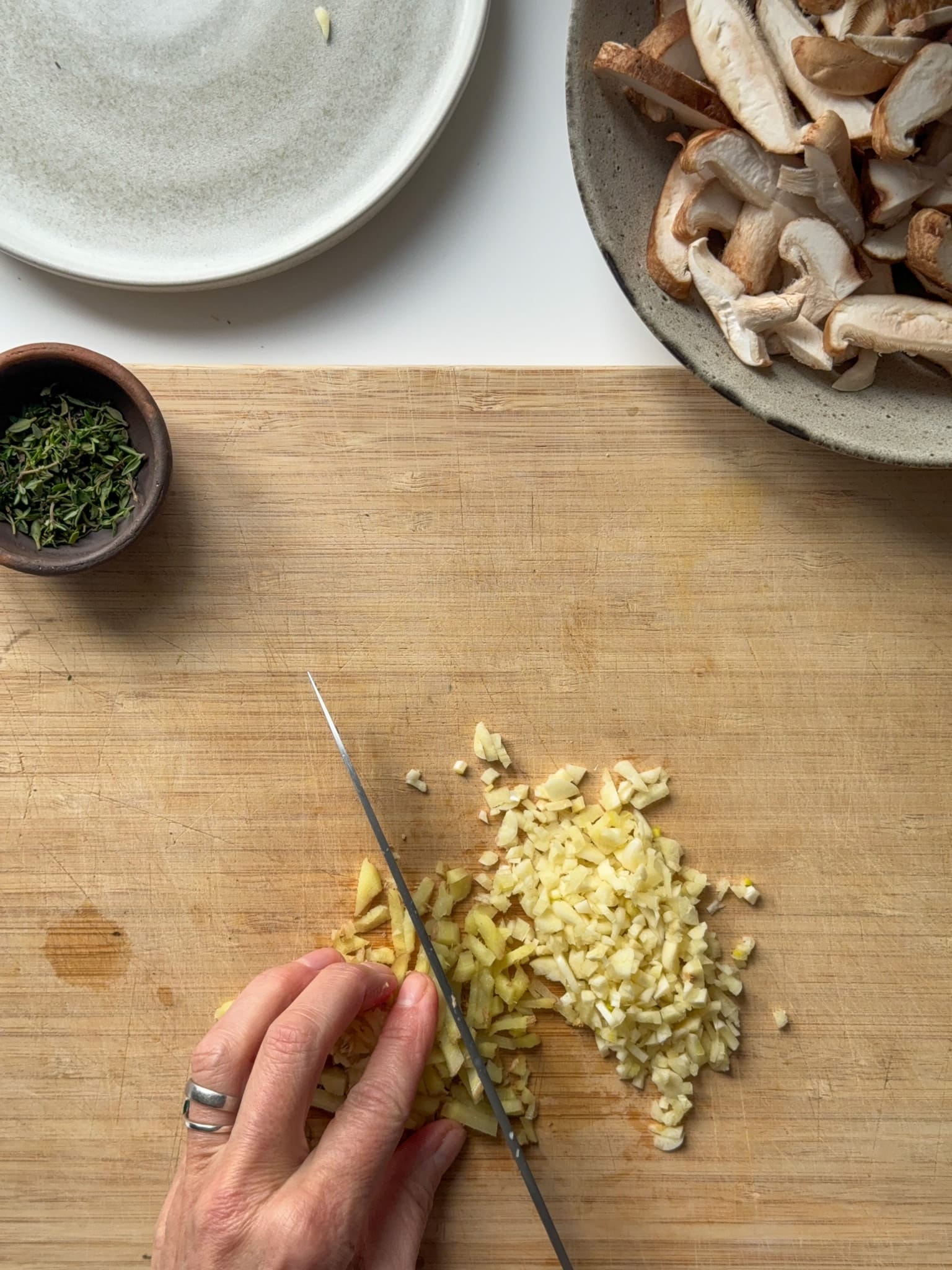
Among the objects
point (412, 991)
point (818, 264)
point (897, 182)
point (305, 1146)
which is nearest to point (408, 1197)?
point (305, 1146)

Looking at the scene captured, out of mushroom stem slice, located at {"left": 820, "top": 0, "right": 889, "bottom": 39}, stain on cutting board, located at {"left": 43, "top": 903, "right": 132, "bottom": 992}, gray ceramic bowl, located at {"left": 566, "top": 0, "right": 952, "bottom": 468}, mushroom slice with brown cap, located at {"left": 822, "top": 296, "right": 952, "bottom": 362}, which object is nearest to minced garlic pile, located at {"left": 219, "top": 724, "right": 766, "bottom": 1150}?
stain on cutting board, located at {"left": 43, "top": 903, "right": 132, "bottom": 992}

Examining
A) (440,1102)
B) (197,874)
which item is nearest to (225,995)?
(197,874)

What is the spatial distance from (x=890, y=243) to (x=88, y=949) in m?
1.47

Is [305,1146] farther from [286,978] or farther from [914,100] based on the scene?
[914,100]

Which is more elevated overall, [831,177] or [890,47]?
[890,47]

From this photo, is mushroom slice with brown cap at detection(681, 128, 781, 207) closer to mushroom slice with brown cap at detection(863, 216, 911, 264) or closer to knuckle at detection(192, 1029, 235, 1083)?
mushroom slice with brown cap at detection(863, 216, 911, 264)

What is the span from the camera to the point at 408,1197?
134 centimetres

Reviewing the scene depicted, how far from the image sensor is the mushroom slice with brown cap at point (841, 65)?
1.17m

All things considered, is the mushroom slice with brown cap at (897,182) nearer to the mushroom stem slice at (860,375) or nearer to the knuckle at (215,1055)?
the mushroom stem slice at (860,375)

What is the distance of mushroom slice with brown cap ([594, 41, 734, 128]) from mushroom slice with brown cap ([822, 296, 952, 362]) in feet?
0.96

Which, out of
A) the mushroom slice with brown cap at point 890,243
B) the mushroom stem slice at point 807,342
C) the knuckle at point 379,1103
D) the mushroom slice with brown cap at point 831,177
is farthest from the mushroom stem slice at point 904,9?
the knuckle at point 379,1103

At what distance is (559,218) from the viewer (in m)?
1.49

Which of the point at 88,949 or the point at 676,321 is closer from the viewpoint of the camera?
the point at 676,321

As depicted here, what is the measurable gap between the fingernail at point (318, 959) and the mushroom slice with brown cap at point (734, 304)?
984mm
